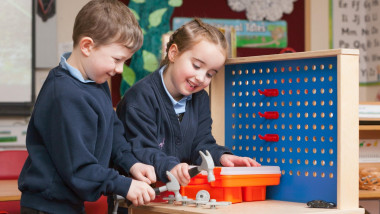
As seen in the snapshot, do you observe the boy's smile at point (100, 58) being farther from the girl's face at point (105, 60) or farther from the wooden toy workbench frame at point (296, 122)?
the wooden toy workbench frame at point (296, 122)

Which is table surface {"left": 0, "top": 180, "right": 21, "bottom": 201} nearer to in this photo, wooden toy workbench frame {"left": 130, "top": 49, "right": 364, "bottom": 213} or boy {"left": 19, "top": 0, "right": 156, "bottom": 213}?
boy {"left": 19, "top": 0, "right": 156, "bottom": 213}

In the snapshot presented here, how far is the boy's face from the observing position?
1345 millimetres

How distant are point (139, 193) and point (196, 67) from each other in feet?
1.33

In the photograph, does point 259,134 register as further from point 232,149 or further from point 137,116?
point 137,116

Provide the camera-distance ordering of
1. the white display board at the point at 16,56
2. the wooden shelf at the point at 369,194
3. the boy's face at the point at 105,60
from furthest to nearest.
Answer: the white display board at the point at 16,56 → the wooden shelf at the point at 369,194 → the boy's face at the point at 105,60

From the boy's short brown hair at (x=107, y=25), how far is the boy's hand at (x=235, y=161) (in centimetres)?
40

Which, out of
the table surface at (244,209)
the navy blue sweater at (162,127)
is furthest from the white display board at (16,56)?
the table surface at (244,209)

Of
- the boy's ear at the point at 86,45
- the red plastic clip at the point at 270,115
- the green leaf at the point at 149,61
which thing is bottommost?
the red plastic clip at the point at 270,115

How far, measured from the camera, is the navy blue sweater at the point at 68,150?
1.28m

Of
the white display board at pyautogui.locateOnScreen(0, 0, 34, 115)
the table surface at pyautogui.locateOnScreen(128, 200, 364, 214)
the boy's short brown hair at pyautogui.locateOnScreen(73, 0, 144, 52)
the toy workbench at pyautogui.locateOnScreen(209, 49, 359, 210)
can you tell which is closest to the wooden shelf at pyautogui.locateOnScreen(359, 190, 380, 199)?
the toy workbench at pyautogui.locateOnScreen(209, 49, 359, 210)

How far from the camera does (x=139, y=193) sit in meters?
1.29

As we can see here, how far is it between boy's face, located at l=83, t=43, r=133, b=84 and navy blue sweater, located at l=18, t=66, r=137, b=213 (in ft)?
0.14

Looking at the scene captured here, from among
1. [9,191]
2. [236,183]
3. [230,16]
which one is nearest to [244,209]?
[236,183]

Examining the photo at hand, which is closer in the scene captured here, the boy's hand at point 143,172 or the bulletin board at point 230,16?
the boy's hand at point 143,172
